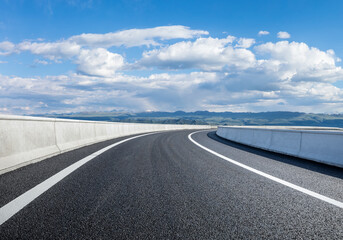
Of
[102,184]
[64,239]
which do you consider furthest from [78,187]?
[64,239]

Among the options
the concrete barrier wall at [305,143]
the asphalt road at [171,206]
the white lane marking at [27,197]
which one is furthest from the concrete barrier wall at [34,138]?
the concrete barrier wall at [305,143]

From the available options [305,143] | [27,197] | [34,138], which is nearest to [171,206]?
[27,197]

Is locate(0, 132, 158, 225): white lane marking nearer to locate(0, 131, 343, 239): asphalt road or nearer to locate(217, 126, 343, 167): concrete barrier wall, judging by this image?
locate(0, 131, 343, 239): asphalt road

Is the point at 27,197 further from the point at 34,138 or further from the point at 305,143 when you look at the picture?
the point at 305,143

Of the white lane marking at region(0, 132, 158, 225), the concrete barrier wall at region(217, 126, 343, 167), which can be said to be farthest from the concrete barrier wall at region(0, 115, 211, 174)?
the concrete barrier wall at region(217, 126, 343, 167)

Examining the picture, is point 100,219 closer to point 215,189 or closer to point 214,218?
point 214,218

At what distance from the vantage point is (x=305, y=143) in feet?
32.4

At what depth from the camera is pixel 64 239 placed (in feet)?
9.40

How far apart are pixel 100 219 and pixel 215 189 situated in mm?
2255

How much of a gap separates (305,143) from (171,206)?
7460mm

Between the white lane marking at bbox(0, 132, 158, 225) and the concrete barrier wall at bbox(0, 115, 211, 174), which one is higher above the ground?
the concrete barrier wall at bbox(0, 115, 211, 174)

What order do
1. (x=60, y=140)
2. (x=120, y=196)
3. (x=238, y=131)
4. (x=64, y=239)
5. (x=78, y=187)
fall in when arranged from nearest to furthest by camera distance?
(x=64, y=239) → (x=120, y=196) → (x=78, y=187) → (x=60, y=140) → (x=238, y=131)

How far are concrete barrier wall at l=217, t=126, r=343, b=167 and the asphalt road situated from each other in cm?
165

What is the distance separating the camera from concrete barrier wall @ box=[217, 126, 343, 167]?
27.0ft
